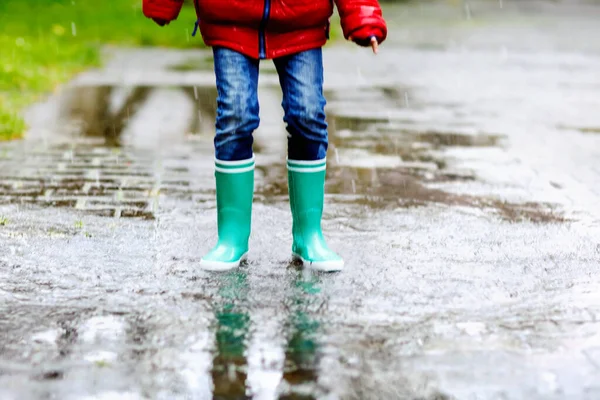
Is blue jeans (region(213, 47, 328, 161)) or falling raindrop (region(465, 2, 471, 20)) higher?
blue jeans (region(213, 47, 328, 161))

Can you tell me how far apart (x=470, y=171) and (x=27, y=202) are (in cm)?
269

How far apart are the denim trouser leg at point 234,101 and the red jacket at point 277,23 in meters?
0.06

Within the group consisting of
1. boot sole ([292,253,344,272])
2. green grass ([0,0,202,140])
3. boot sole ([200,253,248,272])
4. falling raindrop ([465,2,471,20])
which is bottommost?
falling raindrop ([465,2,471,20])

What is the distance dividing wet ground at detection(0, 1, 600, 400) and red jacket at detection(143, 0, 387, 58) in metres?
0.88

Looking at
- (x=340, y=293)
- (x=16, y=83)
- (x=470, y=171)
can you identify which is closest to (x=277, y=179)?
(x=470, y=171)

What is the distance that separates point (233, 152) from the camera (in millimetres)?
4301

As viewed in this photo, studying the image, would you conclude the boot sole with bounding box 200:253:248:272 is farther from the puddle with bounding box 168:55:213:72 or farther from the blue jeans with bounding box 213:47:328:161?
the puddle with bounding box 168:55:213:72

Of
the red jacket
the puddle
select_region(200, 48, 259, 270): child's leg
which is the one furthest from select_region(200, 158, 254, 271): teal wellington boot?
the puddle

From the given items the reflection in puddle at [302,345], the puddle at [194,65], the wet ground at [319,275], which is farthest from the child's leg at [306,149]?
the puddle at [194,65]

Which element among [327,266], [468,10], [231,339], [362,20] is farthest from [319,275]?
[468,10]

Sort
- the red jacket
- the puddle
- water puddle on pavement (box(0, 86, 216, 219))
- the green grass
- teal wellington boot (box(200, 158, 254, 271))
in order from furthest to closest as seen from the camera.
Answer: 1. the puddle
2. the green grass
3. water puddle on pavement (box(0, 86, 216, 219))
4. teal wellington boot (box(200, 158, 254, 271))
5. the red jacket

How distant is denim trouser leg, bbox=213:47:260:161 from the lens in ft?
13.8

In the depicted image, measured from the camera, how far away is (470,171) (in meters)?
6.55

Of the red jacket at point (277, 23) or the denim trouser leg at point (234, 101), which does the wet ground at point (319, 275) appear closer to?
the denim trouser leg at point (234, 101)
